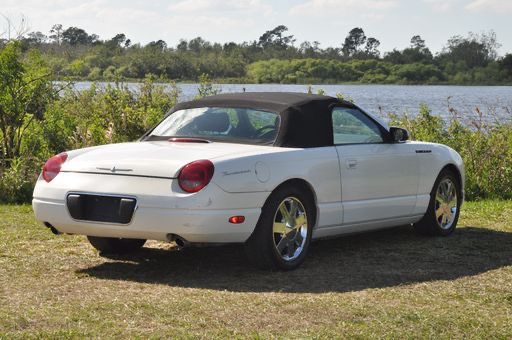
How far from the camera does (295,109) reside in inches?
352

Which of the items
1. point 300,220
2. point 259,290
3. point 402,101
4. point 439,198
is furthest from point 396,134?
point 402,101

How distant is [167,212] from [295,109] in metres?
1.74

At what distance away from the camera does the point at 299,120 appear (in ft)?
29.2

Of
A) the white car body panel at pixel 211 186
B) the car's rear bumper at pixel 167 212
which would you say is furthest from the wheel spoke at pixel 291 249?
the car's rear bumper at pixel 167 212

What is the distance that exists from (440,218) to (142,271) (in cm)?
351

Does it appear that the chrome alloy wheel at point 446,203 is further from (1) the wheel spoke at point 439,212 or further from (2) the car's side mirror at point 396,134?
(2) the car's side mirror at point 396,134

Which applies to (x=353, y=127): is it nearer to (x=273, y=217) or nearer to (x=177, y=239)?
(x=273, y=217)

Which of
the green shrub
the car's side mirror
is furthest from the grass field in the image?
the green shrub

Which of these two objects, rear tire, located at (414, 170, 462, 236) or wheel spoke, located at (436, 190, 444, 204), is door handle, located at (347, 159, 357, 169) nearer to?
rear tire, located at (414, 170, 462, 236)

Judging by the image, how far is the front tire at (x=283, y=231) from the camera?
820 centimetres

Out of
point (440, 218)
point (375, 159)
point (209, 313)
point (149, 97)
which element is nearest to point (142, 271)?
point (209, 313)

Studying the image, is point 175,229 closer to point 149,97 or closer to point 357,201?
point 357,201

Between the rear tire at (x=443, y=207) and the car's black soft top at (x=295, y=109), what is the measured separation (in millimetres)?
1614

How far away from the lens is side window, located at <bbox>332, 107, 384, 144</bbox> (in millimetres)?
9273
